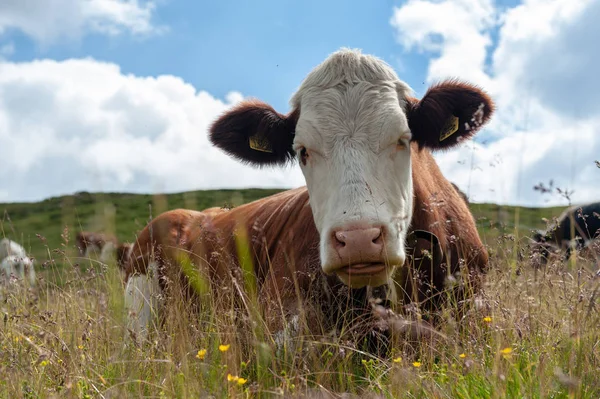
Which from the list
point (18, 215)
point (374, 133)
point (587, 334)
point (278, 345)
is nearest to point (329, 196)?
point (374, 133)

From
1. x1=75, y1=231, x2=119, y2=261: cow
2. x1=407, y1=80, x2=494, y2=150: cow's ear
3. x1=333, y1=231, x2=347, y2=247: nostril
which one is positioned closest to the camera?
x1=333, y1=231, x2=347, y2=247: nostril

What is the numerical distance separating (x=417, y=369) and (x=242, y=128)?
10.4ft

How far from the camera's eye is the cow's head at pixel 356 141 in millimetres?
4406

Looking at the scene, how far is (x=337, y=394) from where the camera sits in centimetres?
396

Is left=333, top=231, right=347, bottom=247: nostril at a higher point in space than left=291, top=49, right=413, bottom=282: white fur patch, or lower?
lower

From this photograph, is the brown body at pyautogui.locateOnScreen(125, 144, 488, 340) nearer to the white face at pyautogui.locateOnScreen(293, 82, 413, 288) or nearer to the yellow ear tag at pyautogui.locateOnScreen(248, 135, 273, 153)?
the white face at pyautogui.locateOnScreen(293, 82, 413, 288)

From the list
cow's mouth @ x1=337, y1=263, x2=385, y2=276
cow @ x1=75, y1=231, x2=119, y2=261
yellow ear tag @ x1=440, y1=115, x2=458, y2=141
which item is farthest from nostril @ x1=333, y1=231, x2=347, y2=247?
cow @ x1=75, y1=231, x2=119, y2=261

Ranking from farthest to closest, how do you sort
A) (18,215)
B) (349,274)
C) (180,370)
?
1. (18,215)
2. (349,274)
3. (180,370)

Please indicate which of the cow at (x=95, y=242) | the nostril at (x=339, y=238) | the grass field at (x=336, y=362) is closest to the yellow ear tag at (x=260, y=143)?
the grass field at (x=336, y=362)

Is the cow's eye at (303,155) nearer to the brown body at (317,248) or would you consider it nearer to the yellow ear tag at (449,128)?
the brown body at (317,248)

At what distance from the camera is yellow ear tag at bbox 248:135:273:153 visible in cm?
621

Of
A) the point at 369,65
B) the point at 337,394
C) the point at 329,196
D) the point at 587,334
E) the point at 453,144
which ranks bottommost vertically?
the point at 337,394

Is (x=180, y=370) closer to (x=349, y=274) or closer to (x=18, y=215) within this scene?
(x=349, y=274)

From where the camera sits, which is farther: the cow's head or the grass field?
the cow's head
